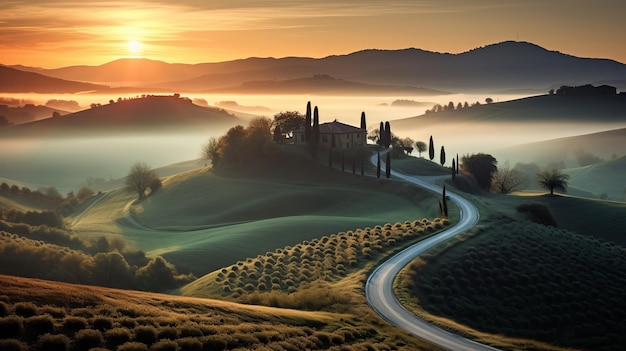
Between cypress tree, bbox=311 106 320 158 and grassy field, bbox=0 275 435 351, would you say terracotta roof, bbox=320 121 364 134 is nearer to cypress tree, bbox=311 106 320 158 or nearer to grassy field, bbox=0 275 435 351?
cypress tree, bbox=311 106 320 158

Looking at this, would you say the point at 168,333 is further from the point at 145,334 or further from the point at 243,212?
the point at 243,212

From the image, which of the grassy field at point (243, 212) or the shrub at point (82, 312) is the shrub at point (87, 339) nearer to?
the shrub at point (82, 312)

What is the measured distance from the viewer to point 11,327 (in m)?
23.6

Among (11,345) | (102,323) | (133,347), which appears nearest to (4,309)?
(11,345)

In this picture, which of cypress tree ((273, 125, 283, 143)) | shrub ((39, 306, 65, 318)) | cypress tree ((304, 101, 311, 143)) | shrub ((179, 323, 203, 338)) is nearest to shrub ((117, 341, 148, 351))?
shrub ((179, 323, 203, 338))

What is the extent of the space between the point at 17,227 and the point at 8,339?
71921mm

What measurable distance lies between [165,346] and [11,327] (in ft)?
A: 20.0

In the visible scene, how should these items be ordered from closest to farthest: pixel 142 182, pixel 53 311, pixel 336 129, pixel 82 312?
pixel 53 311 < pixel 82 312 < pixel 336 129 < pixel 142 182

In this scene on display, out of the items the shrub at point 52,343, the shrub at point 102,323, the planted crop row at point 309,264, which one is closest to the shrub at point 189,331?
the shrub at point 102,323

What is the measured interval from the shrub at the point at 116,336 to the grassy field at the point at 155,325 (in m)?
0.04

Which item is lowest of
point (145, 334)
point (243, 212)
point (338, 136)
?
point (243, 212)

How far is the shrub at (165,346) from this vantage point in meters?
25.5

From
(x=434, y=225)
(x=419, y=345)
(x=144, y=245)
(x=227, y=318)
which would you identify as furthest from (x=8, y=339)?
(x=144, y=245)

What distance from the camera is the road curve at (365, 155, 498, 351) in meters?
36.4
